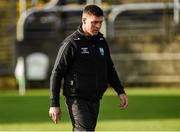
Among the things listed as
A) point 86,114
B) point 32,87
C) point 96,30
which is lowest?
point 32,87

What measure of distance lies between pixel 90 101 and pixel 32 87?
16002mm

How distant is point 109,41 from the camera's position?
81.9 feet

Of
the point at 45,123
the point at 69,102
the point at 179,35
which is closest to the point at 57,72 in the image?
the point at 69,102

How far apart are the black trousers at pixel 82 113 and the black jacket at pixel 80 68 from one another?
0.20 feet

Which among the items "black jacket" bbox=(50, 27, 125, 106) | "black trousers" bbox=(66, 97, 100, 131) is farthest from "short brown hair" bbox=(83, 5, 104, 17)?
"black trousers" bbox=(66, 97, 100, 131)

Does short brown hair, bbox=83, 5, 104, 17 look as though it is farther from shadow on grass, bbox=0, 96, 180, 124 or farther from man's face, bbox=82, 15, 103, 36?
shadow on grass, bbox=0, 96, 180, 124

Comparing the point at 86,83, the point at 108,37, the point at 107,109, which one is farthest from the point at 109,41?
the point at 86,83

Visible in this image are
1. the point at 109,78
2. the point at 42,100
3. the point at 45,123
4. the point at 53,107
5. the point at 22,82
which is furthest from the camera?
the point at 22,82

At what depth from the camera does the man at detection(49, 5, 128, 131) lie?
807 centimetres

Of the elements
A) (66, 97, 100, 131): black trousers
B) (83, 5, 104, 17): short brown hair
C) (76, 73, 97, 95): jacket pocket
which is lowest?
(66, 97, 100, 131): black trousers

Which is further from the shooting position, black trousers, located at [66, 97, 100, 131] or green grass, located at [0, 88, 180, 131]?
green grass, located at [0, 88, 180, 131]

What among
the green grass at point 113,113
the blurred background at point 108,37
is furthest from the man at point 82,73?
the blurred background at point 108,37

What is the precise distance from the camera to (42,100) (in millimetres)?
19656

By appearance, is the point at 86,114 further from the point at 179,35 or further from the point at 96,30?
the point at 179,35
